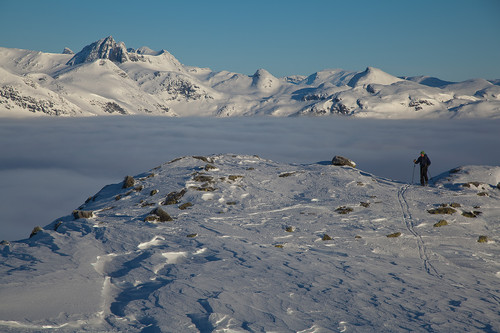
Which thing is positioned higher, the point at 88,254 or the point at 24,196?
the point at 88,254

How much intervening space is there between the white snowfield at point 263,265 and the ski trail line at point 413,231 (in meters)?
0.07

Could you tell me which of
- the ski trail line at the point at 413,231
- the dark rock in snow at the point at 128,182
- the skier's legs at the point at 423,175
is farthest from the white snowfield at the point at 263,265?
the dark rock in snow at the point at 128,182

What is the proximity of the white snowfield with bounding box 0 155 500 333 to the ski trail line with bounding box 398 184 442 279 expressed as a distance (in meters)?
0.07

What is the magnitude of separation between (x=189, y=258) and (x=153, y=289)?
10.2 feet

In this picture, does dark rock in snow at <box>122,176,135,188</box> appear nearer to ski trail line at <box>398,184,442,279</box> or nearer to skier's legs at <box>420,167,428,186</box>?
ski trail line at <box>398,184,442,279</box>

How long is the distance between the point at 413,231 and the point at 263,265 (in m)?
9.29

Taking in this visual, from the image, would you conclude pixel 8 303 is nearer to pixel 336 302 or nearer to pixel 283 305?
pixel 283 305

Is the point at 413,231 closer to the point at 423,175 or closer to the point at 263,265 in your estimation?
the point at 263,265

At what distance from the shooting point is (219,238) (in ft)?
54.0

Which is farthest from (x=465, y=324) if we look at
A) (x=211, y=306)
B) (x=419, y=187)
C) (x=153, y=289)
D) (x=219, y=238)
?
(x=419, y=187)

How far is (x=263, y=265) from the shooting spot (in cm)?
1310

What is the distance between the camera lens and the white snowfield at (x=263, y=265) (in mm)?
9320

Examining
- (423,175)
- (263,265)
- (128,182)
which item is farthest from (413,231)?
(128,182)

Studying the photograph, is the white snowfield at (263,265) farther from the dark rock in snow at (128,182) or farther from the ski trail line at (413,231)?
the dark rock in snow at (128,182)
